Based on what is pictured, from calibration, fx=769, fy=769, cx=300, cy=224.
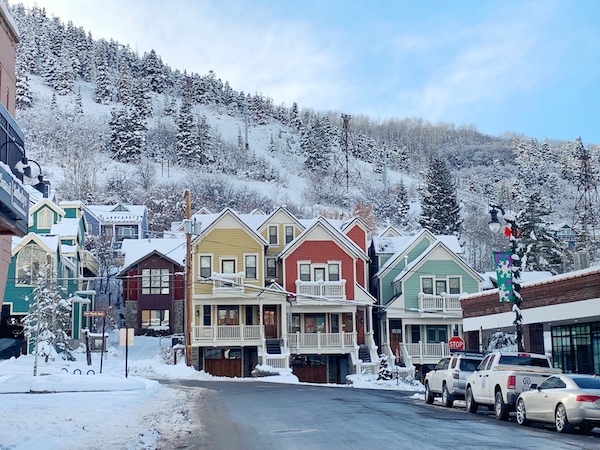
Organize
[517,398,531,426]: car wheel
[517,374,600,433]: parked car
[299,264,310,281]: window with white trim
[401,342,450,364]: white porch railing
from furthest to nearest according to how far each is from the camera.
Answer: [299,264,310,281]: window with white trim < [401,342,450,364]: white porch railing < [517,398,531,426]: car wheel < [517,374,600,433]: parked car

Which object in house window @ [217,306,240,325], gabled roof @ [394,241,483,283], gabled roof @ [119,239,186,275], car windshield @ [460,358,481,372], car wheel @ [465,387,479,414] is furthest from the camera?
gabled roof @ [119,239,186,275]

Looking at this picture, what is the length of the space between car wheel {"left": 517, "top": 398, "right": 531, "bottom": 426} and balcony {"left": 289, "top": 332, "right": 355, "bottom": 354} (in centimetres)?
3248

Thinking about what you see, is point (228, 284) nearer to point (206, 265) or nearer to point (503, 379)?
point (206, 265)

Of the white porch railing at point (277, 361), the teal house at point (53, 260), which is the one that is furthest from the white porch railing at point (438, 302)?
the teal house at point (53, 260)

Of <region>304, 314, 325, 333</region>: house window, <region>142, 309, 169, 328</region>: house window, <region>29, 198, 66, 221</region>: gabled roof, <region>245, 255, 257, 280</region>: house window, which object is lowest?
<region>304, 314, 325, 333</region>: house window

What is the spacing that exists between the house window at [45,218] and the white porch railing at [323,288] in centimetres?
2166

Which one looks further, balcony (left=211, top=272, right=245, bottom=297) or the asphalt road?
balcony (left=211, top=272, right=245, bottom=297)

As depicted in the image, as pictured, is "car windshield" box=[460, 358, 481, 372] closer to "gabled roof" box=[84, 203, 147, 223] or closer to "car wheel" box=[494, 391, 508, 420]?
"car wheel" box=[494, 391, 508, 420]

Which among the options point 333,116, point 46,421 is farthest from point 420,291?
point 333,116

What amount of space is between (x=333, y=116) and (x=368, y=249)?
5366 inches

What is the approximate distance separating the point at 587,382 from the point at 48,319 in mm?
37403

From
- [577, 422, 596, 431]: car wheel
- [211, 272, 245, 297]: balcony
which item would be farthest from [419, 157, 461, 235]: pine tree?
[577, 422, 596, 431]: car wheel

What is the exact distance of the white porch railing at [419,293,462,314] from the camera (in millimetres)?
53719

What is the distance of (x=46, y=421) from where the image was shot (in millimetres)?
18266
